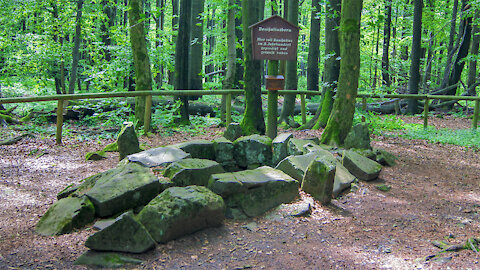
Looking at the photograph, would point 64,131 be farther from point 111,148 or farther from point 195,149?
point 195,149

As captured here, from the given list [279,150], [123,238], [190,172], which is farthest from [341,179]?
[123,238]

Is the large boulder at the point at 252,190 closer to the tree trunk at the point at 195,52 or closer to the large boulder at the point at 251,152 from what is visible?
the large boulder at the point at 251,152

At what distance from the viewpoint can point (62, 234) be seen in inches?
163

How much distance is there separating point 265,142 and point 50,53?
41.5ft

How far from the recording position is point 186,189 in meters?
4.38

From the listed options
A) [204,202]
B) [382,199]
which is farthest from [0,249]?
[382,199]

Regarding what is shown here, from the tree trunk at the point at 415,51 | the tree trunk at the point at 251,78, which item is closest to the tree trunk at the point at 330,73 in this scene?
the tree trunk at the point at 251,78

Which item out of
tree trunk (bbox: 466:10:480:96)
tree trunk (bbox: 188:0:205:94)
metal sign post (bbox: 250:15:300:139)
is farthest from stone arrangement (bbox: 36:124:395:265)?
tree trunk (bbox: 466:10:480:96)

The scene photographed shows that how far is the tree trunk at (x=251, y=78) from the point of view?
8.69 meters

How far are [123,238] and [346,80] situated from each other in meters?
5.86

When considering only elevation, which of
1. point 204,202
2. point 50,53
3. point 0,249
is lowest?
point 0,249

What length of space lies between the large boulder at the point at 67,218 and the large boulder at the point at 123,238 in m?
0.60

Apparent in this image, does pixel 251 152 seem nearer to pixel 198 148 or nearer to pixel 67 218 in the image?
pixel 198 148

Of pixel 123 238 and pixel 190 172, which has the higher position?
pixel 190 172
